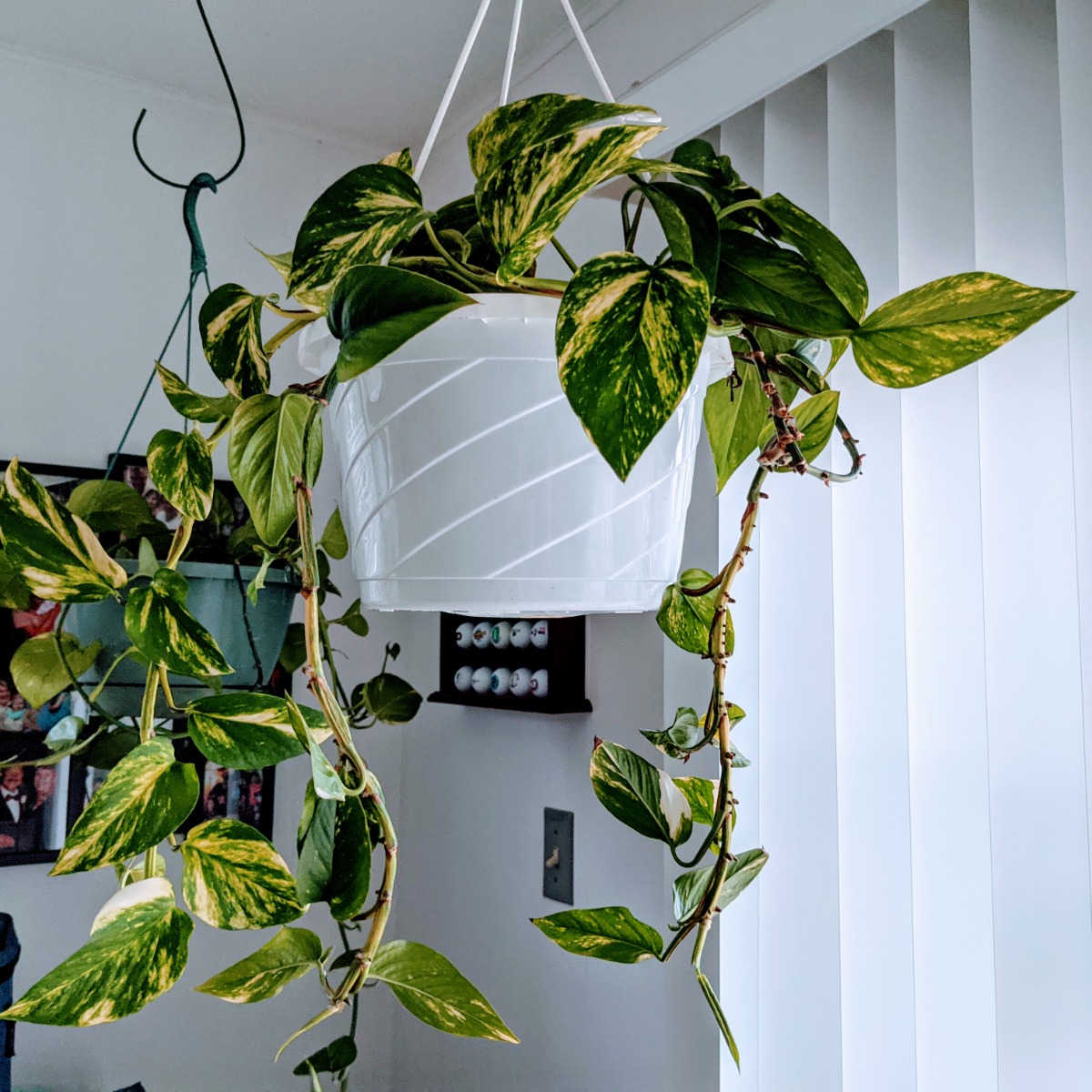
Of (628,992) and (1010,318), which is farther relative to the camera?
(628,992)

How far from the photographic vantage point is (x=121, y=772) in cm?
38

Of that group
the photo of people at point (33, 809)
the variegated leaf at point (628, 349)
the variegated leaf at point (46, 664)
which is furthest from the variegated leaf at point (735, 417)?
the photo of people at point (33, 809)

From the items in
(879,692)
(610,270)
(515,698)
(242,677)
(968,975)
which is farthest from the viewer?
(515,698)

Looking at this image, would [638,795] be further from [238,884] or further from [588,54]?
[588,54]

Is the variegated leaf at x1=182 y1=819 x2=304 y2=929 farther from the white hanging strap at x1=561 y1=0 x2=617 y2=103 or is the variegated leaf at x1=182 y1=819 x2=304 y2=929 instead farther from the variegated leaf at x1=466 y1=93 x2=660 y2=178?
the white hanging strap at x1=561 y1=0 x2=617 y2=103

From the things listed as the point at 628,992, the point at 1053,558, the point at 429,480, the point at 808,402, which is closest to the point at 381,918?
the point at 429,480

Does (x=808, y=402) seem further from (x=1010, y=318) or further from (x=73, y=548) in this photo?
(x=73, y=548)

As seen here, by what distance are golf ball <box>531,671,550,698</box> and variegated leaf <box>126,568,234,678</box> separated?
4.03ft

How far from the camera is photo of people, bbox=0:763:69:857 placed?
1680 mm

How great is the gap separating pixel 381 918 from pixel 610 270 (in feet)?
0.92

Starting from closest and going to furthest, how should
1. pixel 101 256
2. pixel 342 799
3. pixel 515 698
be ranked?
pixel 342 799 → pixel 515 698 → pixel 101 256

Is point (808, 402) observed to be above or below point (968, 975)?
above

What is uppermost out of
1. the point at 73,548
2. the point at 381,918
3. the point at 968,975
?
the point at 73,548

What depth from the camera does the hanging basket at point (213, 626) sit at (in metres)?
0.77
